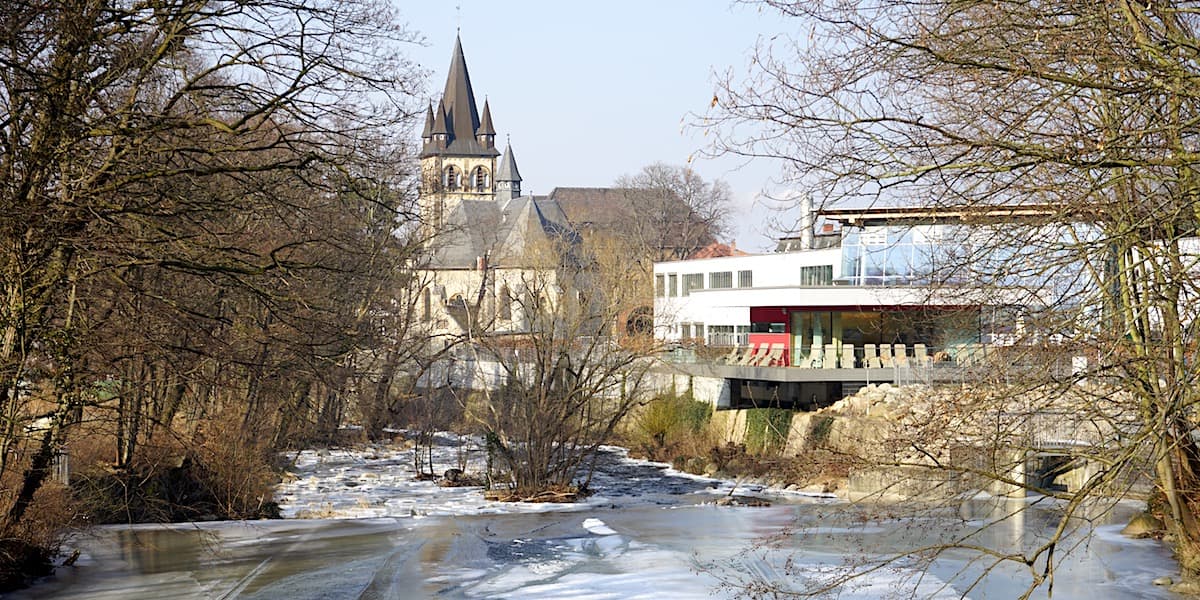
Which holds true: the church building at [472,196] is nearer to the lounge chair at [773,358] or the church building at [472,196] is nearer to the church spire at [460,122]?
the church spire at [460,122]

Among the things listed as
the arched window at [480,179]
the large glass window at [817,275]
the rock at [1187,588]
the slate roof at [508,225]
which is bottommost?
the rock at [1187,588]

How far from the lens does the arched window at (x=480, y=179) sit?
390 feet

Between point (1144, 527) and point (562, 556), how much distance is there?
→ 26.3 ft

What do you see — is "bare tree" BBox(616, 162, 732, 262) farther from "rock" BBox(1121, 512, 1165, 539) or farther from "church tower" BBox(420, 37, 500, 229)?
"rock" BBox(1121, 512, 1165, 539)

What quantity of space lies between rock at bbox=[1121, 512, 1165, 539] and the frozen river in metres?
0.30

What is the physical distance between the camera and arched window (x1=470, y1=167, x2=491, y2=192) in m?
119

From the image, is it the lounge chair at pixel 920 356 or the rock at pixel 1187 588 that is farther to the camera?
the lounge chair at pixel 920 356

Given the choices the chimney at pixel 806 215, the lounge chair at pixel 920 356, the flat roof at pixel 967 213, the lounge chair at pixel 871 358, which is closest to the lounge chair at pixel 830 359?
the lounge chair at pixel 871 358

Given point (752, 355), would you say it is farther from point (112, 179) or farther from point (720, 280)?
point (112, 179)

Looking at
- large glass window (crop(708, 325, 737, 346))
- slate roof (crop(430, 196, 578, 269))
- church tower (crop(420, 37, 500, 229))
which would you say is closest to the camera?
large glass window (crop(708, 325, 737, 346))

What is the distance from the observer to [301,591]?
511 inches

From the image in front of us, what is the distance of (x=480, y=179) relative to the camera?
119812mm

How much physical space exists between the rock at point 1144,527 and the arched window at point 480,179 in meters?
104

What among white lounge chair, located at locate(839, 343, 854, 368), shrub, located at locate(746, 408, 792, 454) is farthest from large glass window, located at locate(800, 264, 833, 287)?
shrub, located at locate(746, 408, 792, 454)
